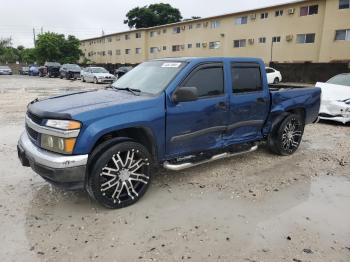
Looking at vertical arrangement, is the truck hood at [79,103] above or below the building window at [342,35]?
below

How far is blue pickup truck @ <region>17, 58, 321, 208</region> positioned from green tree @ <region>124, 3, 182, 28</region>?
56.4 meters

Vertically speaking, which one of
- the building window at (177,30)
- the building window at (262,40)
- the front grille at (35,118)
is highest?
the building window at (177,30)

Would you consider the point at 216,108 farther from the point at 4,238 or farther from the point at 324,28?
the point at 324,28

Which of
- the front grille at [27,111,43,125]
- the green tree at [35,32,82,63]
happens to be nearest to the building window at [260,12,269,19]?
the front grille at [27,111,43,125]

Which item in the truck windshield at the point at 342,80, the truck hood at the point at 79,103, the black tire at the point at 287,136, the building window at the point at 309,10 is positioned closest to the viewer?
the truck hood at the point at 79,103

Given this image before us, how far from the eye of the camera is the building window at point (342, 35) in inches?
998

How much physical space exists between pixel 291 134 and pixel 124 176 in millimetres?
3625

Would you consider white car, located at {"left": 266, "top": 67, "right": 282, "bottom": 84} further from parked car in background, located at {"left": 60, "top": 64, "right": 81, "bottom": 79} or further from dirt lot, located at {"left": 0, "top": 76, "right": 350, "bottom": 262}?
dirt lot, located at {"left": 0, "top": 76, "right": 350, "bottom": 262}

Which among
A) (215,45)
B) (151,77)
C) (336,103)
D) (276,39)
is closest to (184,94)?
(151,77)

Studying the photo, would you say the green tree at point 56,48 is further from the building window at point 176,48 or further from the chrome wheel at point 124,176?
the chrome wheel at point 124,176

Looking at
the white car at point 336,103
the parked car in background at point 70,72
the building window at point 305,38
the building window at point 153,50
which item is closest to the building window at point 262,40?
the building window at point 305,38

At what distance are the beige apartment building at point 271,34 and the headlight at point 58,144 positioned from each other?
27.5 m

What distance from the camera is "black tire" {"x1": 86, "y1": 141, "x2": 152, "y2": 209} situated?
11.7 ft

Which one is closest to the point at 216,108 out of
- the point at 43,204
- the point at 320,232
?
the point at 320,232
